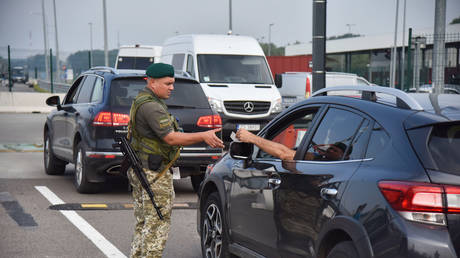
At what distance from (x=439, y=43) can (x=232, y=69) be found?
6245mm

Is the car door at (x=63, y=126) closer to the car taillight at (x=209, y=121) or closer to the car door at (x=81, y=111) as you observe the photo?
the car door at (x=81, y=111)

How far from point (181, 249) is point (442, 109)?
3.75 meters

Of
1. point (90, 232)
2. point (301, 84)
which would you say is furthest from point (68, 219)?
point (301, 84)

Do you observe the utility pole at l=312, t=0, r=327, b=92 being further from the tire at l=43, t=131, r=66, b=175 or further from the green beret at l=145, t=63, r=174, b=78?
the green beret at l=145, t=63, r=174, b=78

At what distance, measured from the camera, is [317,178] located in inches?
175

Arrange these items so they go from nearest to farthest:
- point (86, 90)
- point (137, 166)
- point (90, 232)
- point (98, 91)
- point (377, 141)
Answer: point (377, 141), point (137, 166), point (90, 232), point (98, 91), point (86, 90)

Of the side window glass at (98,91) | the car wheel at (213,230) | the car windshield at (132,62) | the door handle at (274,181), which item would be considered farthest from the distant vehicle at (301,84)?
the door handle at (274,181)

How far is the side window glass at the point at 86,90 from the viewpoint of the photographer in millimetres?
11055

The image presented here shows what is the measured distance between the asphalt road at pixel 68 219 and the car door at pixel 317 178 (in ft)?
8.00

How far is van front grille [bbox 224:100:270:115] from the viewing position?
1759cm

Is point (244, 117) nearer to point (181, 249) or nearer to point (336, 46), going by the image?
point (181, 249)

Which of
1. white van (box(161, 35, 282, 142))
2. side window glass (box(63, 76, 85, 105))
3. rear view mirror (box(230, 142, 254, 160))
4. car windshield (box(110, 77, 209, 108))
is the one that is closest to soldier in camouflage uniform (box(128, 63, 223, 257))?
rear view mirror (box(230, 142, 254, 160))

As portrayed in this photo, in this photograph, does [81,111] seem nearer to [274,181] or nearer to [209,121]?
[209,121]

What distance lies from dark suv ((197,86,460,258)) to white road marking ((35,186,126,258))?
170 cm
